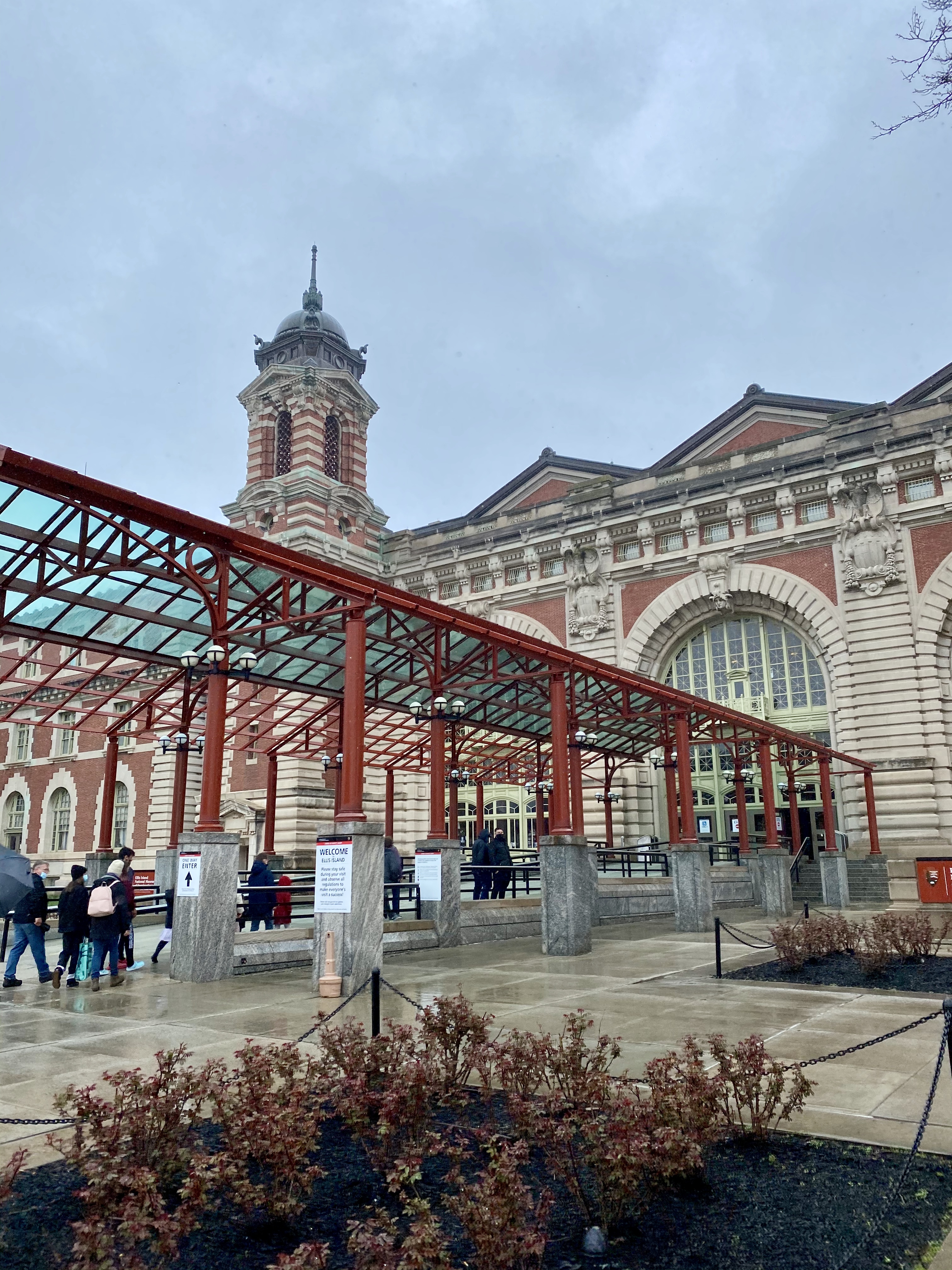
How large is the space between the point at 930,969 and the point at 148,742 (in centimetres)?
3960

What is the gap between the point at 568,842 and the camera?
54.7 feet

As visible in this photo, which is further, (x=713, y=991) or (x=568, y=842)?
(x=568, y=842)

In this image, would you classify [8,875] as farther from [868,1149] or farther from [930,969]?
[930,969]

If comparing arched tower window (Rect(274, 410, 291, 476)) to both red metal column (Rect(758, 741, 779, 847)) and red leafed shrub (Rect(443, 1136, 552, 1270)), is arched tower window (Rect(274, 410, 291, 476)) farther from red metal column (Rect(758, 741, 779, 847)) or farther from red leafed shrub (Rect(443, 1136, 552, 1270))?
red leafed shrub (Rect(443, 1136, 552, 1270))

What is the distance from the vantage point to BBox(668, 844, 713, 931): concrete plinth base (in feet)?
67.9

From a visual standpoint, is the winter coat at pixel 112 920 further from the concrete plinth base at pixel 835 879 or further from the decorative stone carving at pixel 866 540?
the decorative stone carving at pixel 866 540

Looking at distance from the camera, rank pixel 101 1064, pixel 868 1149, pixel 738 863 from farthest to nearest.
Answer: pixel 738 863 < pixel 101 1064 < pixel 868 1149

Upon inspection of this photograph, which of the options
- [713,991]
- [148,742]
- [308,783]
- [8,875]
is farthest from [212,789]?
[148,742]

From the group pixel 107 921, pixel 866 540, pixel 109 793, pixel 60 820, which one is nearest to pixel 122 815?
pixel 60 820

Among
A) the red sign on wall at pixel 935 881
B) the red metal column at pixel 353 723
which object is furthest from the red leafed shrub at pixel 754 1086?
the red sign on wall at pixel 935 881

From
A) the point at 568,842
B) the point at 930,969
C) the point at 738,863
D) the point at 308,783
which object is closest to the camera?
the point at 930,969

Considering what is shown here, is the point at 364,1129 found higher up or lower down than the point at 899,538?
lower down

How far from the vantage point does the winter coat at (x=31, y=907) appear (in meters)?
13.1

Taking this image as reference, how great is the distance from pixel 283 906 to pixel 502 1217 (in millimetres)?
14942
